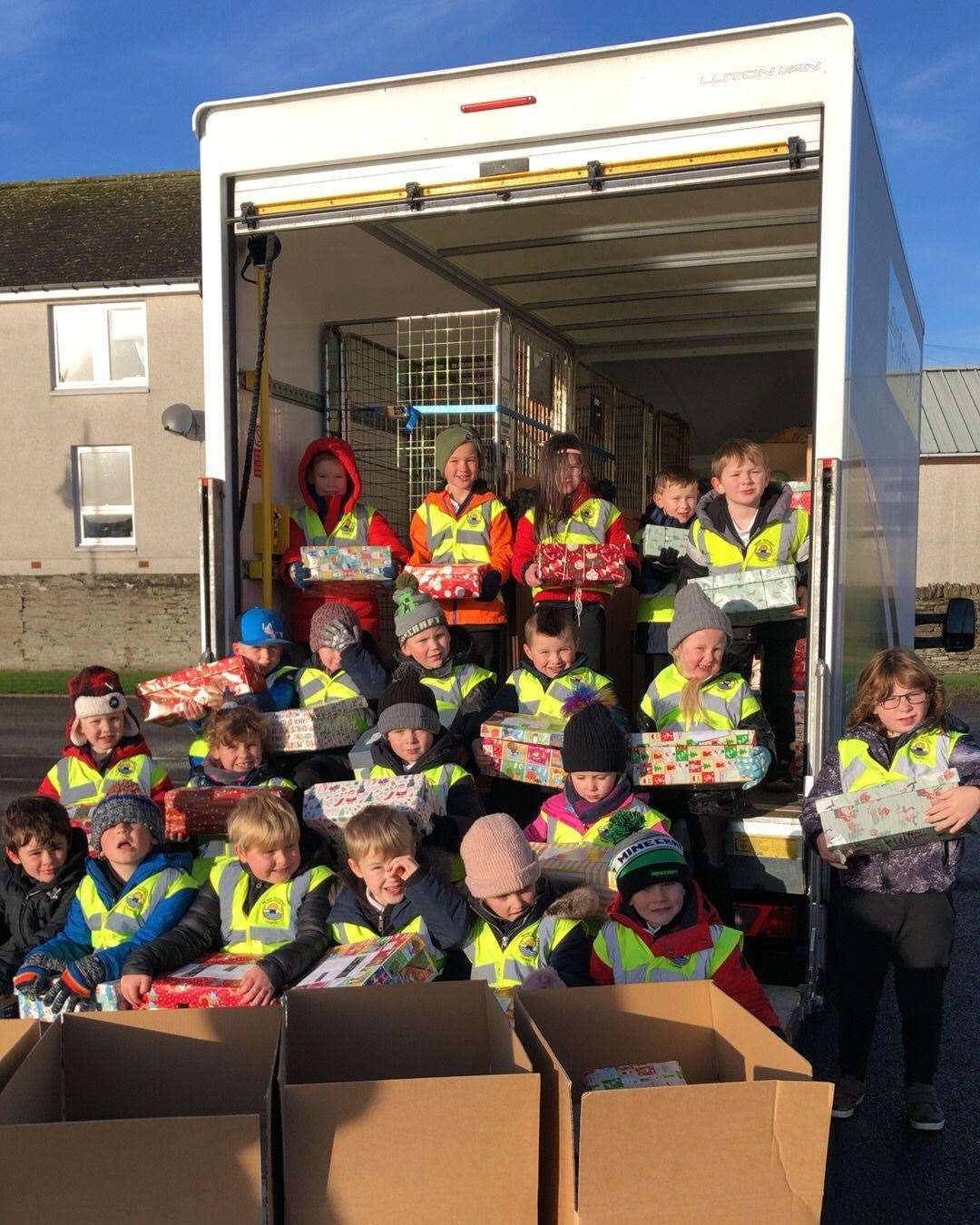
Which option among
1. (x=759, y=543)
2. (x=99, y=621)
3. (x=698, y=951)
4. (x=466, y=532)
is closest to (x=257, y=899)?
(x=698, y=951)

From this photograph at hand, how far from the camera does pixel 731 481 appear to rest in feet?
14.9

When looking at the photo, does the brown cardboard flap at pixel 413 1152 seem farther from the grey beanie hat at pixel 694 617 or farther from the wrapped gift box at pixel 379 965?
the grey beanie hat at pixel 694 617

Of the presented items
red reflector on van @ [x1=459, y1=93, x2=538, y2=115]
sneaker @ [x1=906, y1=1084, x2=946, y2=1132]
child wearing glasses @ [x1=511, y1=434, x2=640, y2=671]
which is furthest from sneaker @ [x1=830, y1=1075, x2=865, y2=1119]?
red reflector on van @ [x1=459, y1=93, x2=538, y2=115]

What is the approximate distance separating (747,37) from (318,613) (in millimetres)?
2764

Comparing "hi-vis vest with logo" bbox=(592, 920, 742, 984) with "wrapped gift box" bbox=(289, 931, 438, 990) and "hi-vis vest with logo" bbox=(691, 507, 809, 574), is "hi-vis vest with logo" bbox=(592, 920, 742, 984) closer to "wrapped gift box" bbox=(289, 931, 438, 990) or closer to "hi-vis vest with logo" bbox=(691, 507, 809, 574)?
"wrapped gift box" bbox=(289, 931, 438, 990)

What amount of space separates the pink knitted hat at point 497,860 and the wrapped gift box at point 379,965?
0.23 m

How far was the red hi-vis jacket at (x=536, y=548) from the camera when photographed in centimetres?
489

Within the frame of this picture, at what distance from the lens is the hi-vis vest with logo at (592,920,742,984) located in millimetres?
2900

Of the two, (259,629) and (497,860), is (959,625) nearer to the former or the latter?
(259,629)

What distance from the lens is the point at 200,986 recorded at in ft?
10.5

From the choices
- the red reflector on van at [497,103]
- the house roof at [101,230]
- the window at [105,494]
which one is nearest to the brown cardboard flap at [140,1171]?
the red reflector on van at [497,103]

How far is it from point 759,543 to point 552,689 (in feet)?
3.45

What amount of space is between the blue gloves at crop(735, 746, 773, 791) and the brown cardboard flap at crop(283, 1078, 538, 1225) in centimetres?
219

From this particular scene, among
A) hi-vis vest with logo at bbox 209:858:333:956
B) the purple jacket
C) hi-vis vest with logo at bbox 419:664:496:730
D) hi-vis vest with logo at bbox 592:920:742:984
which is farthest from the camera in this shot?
hi-vis vest with logo at bbox 419:664:496:730
